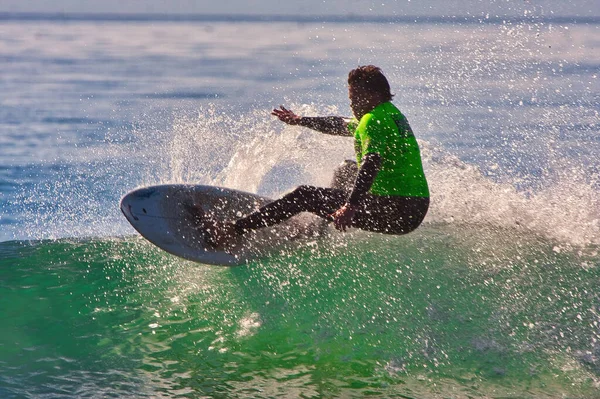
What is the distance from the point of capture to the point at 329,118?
25.0 feet

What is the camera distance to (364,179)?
21.2 feet

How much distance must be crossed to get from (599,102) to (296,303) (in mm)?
13946

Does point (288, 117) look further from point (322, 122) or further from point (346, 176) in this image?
point (346, 176)

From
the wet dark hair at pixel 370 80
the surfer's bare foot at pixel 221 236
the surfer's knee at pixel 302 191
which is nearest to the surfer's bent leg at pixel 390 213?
the surfer's knee at pixel 302 191

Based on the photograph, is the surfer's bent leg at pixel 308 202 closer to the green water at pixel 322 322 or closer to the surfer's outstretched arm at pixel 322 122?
the green water at pixel 322 322

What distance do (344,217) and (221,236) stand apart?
144cm

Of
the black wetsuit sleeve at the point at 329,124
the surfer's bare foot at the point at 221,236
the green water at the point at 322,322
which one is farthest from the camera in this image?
the black wetsuit sleeve at the point at 329,124

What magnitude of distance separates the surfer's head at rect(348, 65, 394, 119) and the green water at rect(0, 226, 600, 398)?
4.72 ft

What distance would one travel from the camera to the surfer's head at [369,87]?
266 inches

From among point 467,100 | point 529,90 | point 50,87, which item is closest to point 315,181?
point 467,100

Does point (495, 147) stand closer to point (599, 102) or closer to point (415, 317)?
point (599, 102)

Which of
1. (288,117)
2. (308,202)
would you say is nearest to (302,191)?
(308,202)

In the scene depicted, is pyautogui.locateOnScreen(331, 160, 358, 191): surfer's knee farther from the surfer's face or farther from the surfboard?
the surfer's face

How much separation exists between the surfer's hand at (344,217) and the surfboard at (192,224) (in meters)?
1.23
